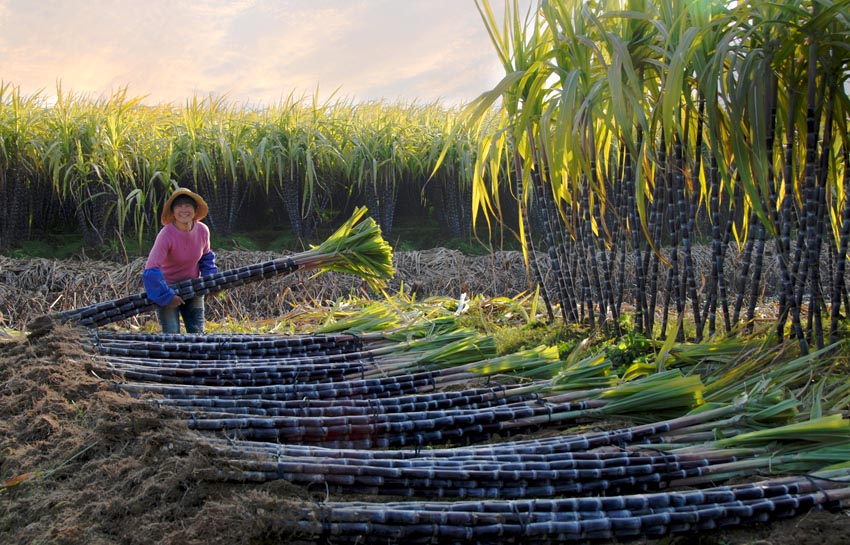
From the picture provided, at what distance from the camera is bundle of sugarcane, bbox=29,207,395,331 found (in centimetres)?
340

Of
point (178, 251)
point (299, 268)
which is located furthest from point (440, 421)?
point (178, 251)

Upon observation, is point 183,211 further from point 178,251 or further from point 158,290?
point 158,290

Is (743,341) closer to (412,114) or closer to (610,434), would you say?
(610,434)

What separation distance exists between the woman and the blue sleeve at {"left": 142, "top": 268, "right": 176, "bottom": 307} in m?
0.12

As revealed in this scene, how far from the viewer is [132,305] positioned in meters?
3.48

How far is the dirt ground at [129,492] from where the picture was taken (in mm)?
1401

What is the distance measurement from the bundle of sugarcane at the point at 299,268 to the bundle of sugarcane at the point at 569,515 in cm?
221

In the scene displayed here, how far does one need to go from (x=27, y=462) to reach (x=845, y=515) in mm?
1949

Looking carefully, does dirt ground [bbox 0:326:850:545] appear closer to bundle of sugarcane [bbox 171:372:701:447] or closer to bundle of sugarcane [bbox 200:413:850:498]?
bundle of sugarcane [bbox 200:413:850:498]

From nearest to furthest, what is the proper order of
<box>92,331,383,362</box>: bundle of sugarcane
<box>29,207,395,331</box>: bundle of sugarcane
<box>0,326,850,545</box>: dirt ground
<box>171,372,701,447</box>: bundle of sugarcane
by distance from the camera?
<box>0,326,850,545</box>: dirt ground, <box>171,372,701,447</box>: bundle of sugarcane, <box>92,331,383,362</box>: bundle of sugarcane, <box>29,207,395,331</box>: bundle of sugarcane

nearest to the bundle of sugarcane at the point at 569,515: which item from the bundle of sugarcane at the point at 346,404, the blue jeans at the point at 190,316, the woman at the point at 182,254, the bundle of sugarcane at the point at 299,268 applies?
the bundle of sugarcane at the point at 346,404

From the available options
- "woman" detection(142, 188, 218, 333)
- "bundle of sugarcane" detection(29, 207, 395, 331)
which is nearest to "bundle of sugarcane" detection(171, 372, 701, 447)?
"bundle of sugarcane" detection(29, 207, 395, 331)

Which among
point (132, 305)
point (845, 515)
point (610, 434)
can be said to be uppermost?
point (132, 305)

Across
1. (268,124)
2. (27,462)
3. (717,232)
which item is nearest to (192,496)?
(27,462)
